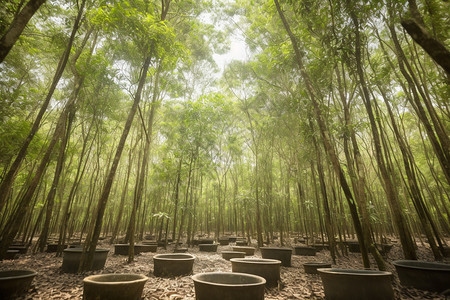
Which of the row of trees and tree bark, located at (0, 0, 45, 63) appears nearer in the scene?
tree bark, located at (0, 0, 45, 63)

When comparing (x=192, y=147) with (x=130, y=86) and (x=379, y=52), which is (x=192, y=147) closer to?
(x=130, y=86)

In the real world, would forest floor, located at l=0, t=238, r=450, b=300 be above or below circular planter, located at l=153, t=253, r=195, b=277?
below

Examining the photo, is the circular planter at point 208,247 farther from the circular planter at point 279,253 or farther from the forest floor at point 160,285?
the circular planter at point 279,253

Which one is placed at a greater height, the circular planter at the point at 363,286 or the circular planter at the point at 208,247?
Answer: the circular planter at the point at 363,286

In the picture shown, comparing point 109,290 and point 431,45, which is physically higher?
point 431,45

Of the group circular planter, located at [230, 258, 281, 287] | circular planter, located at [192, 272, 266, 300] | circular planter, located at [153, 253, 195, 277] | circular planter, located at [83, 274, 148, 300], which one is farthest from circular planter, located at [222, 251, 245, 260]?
circular planter, located at [83, 274, 148, 300]

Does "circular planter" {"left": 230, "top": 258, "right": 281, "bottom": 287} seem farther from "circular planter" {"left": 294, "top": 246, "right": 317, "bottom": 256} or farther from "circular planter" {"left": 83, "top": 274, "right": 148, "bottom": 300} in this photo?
"circular planter" {"left": 294, "top": 246, "right": 317, "bottom": 256}

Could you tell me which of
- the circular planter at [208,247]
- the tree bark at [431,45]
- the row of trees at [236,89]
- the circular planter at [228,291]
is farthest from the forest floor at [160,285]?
the tree bark at [431,45]

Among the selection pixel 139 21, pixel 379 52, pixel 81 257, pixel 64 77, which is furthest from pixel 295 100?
pixel 64 77

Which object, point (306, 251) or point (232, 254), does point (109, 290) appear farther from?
point (306, 251)

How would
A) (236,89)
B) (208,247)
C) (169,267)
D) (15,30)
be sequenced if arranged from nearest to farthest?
(15,30), (169,267), (208,247), (236,89)

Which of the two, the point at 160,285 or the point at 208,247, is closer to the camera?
the point at 160,285

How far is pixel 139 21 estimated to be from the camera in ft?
15.3

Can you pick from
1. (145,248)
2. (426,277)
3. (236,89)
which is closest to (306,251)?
(426,277)
